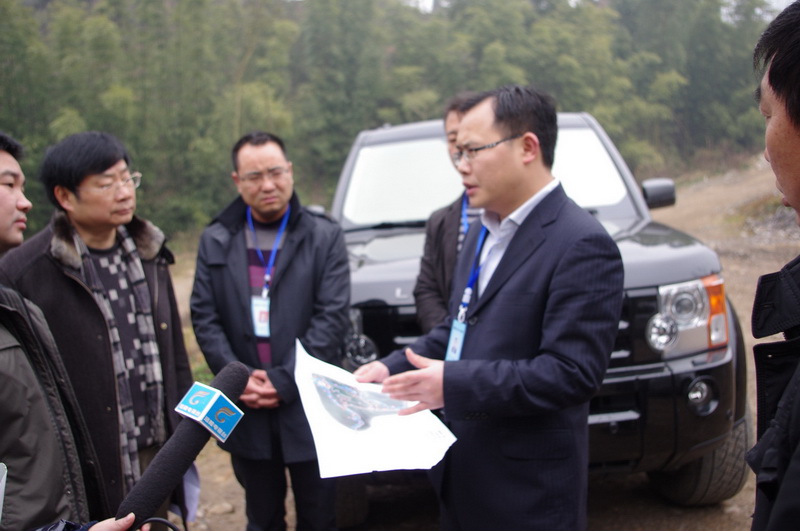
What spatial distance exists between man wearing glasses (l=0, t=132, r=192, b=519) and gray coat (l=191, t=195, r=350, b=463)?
16cm

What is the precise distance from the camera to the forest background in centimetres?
1895

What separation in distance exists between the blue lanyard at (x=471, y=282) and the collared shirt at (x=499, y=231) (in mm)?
14

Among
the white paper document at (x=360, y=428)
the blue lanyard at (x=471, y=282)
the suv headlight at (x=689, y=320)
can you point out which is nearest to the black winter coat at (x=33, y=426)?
the white paper document at (x=360, y=428)

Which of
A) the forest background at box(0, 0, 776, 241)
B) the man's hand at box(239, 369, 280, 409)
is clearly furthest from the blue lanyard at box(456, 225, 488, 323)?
the forest background at box(0, 0, 776, 241)

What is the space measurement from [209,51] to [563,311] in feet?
74.6

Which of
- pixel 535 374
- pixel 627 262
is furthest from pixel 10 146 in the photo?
pixel 627 262

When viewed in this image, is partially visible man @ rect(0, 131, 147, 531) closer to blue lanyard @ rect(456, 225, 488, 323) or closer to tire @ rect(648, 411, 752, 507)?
blue lanyard @ rect(456, 225, 488, 323)

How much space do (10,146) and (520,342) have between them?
158cm

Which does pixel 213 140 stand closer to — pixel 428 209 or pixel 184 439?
pixel 428 209

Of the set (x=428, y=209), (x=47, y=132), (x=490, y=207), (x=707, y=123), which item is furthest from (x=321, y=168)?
(x=490, y=207)

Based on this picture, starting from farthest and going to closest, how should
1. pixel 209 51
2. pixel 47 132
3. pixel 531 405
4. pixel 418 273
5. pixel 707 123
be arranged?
1. pixel 707 123
2. pixel 209 51
3. pixel 47 132
4. pixel 418 273
5. pixel 531 405

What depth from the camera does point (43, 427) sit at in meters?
1.67

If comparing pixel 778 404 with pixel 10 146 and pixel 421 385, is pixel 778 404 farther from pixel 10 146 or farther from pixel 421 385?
pixel 10 146

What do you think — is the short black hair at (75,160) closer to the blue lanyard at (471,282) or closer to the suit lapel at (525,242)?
the blue lanyard at (471,282)
